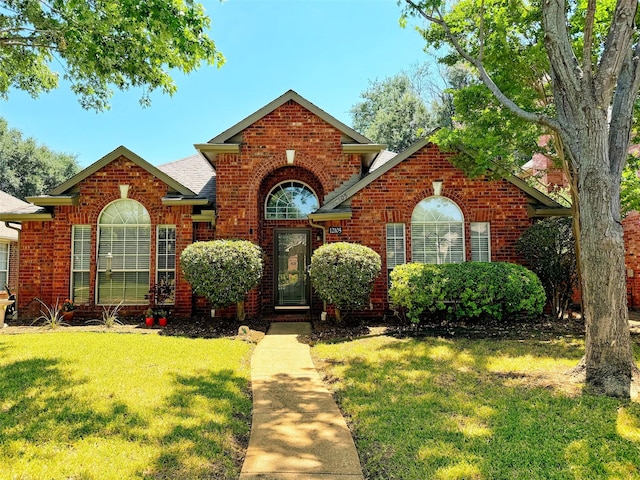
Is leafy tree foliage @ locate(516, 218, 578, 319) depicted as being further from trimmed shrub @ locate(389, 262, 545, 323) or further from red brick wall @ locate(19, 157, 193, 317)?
red brick wall @ locate(19, 157, 193, 317)

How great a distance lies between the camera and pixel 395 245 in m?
10.7

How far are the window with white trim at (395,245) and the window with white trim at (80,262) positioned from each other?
8.21m

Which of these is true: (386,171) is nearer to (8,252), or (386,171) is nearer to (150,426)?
(150,426)

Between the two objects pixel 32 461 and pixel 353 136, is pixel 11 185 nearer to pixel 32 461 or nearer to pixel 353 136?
pixel 353 136

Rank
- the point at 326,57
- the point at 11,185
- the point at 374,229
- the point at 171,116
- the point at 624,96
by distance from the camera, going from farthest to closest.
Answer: the point at 11,185
the point at 171,116
the point at 326,57
the point at 374,229
the point at 624,96

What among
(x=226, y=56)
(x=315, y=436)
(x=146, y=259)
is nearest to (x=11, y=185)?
(x=146, y=259)

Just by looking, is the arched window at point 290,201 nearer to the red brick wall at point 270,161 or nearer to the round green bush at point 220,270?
the red brick wall at point 270,161

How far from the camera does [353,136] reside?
445 inches

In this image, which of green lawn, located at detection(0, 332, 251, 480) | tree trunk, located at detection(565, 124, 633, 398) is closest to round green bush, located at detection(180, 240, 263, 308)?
green lawn, located at detection(0, 332, 251, 480)

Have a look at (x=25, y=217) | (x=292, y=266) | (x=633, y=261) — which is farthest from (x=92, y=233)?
(x=633, y=261)

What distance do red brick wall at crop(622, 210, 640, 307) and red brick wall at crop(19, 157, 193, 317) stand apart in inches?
535

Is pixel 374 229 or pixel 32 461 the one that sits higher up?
pixel 374 229

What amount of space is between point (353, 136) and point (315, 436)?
8.80m

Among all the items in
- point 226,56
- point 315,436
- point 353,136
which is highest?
point 226,56
